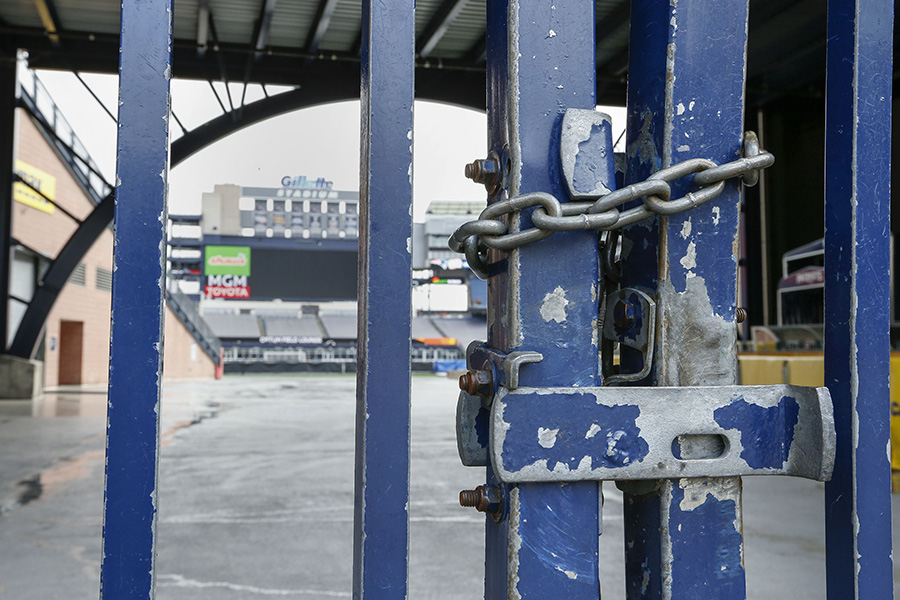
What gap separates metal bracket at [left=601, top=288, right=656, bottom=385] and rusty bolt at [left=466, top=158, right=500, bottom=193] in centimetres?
22

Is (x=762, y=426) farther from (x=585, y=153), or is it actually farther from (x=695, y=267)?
(x=585, y=153)

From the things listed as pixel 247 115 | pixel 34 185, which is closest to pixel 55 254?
pixel 34 185

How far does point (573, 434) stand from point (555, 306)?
157mm

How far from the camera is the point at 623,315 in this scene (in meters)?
0.97

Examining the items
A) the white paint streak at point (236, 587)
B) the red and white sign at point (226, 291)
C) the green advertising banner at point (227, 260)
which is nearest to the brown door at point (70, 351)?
the red and white sign at point (226, 291)

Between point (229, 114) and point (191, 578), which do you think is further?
point (229, 114)

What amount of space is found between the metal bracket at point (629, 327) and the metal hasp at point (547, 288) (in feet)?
0.21

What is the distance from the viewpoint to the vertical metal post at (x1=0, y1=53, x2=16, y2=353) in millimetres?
13133

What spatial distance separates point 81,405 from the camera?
1342cm

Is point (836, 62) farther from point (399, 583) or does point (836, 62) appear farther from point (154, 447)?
point (154, 447)

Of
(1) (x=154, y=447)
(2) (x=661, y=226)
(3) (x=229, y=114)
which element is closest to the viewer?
(1) (x=154, y=447)

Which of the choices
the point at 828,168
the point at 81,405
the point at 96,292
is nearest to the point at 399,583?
the point at 828,168

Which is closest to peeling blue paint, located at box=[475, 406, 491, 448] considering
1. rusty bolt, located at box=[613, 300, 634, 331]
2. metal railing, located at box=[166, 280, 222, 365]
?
rusty bolt, located at box=[613, 300, 634, 331]

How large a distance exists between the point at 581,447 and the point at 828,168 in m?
0.57
